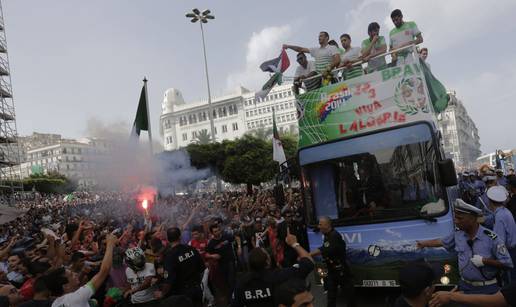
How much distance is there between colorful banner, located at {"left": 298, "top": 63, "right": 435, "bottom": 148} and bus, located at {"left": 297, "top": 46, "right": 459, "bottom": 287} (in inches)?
0.6

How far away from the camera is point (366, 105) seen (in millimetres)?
6852

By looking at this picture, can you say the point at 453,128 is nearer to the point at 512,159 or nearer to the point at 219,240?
the point at 512,159

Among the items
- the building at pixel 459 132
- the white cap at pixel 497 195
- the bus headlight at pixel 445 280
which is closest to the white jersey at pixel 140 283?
the bus headlight at pixel 445 280

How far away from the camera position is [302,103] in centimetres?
762

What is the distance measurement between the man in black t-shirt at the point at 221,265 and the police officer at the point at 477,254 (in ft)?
13.8

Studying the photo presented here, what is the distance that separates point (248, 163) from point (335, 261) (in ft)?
108

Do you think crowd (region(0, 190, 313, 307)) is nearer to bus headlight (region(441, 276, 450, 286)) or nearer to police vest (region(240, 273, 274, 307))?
police vest (region(240, 273, 274, 307))

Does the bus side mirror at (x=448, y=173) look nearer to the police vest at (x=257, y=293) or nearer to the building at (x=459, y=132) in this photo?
the police vest at (x=257, y=293)

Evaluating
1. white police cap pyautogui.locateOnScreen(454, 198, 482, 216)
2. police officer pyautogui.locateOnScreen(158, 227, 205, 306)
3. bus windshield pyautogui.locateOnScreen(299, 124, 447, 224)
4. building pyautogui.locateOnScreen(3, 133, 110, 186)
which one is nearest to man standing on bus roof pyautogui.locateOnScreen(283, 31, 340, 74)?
bus windshield pyautogui.locateOnScreen(299, 124, 447, 224)

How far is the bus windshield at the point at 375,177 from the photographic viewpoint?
6.25 m

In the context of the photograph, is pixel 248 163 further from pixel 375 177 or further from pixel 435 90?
pixel 375 177

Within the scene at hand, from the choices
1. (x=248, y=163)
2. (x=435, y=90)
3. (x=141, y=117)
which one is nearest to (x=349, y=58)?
(x=435, y=90)

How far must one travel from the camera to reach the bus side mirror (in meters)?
5.79

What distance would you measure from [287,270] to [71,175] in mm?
142838
